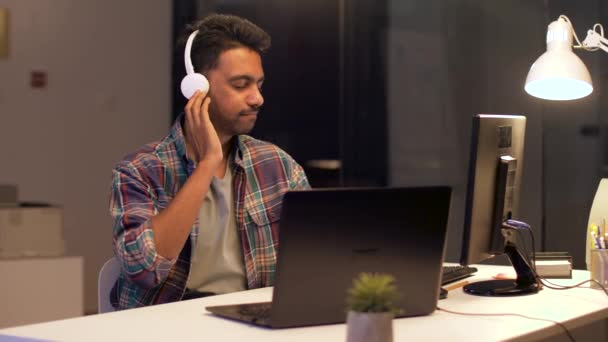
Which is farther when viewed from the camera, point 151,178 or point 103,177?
point 103,177

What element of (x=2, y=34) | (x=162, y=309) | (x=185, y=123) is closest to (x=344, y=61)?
(x=2, y=34)

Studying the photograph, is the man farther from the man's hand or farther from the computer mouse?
the computer mouse

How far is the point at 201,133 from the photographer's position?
2.39 m

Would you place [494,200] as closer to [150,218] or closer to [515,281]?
[515,281]

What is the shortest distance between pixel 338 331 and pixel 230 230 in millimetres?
779

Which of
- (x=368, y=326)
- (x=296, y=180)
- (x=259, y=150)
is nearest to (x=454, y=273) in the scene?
(x=296, y=180)

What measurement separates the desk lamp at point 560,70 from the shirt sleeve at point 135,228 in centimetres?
106

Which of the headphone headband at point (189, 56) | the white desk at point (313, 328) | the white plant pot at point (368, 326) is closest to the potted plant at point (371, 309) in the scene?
the white plant pot at point (368, 326)

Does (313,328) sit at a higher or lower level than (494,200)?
lower

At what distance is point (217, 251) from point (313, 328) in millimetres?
707

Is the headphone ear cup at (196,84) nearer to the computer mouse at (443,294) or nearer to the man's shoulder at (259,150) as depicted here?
the man's shoulder at (259,150)

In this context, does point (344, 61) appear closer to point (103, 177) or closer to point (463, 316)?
point (103, 177)

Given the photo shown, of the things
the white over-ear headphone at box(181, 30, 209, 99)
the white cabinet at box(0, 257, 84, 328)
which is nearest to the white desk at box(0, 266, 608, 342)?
the white over-ear headphone at box(181, 30, 209, 99)

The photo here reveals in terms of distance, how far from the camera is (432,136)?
474cm
